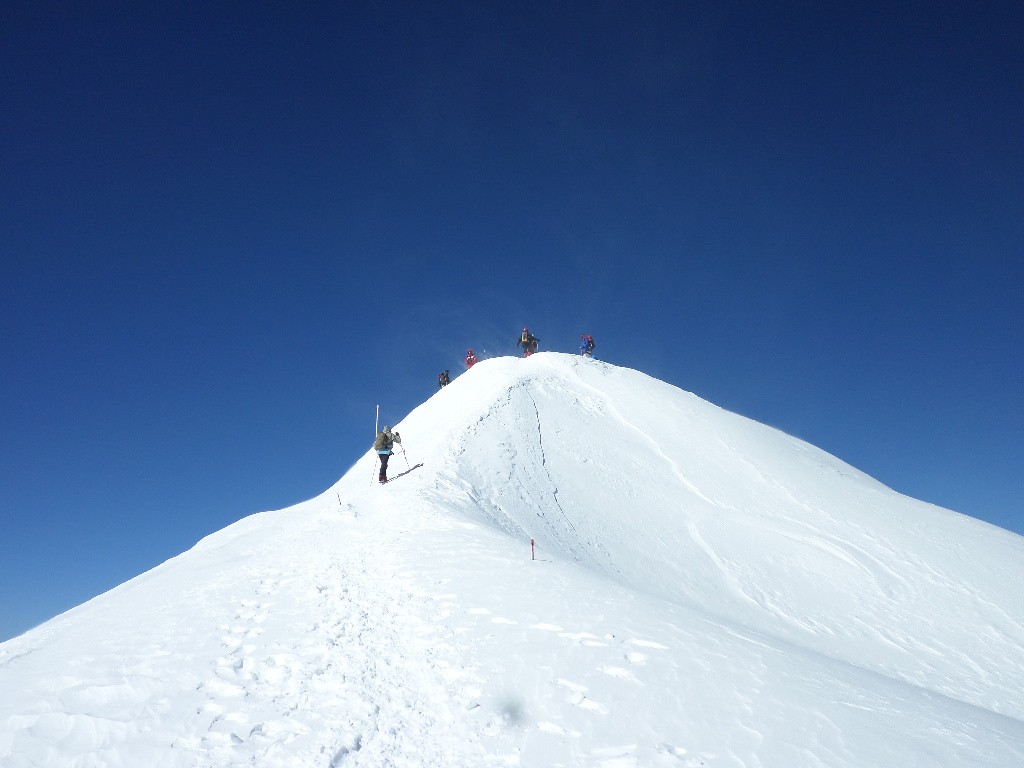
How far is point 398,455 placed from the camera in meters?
23.2

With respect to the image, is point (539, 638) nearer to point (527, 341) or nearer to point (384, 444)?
point (384, 444)

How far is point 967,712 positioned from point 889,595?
9.90 m

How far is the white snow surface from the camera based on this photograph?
19.2 feet

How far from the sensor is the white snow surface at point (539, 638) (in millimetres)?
5852

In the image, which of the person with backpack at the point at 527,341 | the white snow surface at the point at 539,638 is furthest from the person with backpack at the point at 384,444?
the person with backpack at the point at 527,341

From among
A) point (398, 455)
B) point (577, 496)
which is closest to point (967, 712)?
point (577, 496)

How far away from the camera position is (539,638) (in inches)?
315

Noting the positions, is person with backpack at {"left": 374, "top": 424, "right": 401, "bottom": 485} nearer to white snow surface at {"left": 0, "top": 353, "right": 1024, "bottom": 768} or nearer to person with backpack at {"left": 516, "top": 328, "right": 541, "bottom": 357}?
white snow surface at {"left": 0, "top": 353, "right": 1024, "bottom": 768}

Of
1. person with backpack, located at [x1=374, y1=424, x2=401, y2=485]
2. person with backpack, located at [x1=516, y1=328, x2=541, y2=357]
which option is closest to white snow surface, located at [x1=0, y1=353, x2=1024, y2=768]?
person with backpack, located at [x1=374, y1=424, x2=401, y2=485]

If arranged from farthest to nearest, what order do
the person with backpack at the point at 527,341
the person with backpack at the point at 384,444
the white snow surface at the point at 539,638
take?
1. the person with backpack at the point at 527,341
2. the person with backpack at the point at 384,444
3. the white snow surface at the point at 539,638

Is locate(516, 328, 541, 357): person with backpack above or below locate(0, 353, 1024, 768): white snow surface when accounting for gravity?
above

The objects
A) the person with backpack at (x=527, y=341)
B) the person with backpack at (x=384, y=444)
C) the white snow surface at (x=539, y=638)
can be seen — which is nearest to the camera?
the white snow surface at (x=539, y=638)

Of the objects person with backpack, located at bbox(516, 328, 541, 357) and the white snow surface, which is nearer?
the white snow surface

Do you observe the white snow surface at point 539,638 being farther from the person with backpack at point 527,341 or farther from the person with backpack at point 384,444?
the person with backpack at point 527,341
